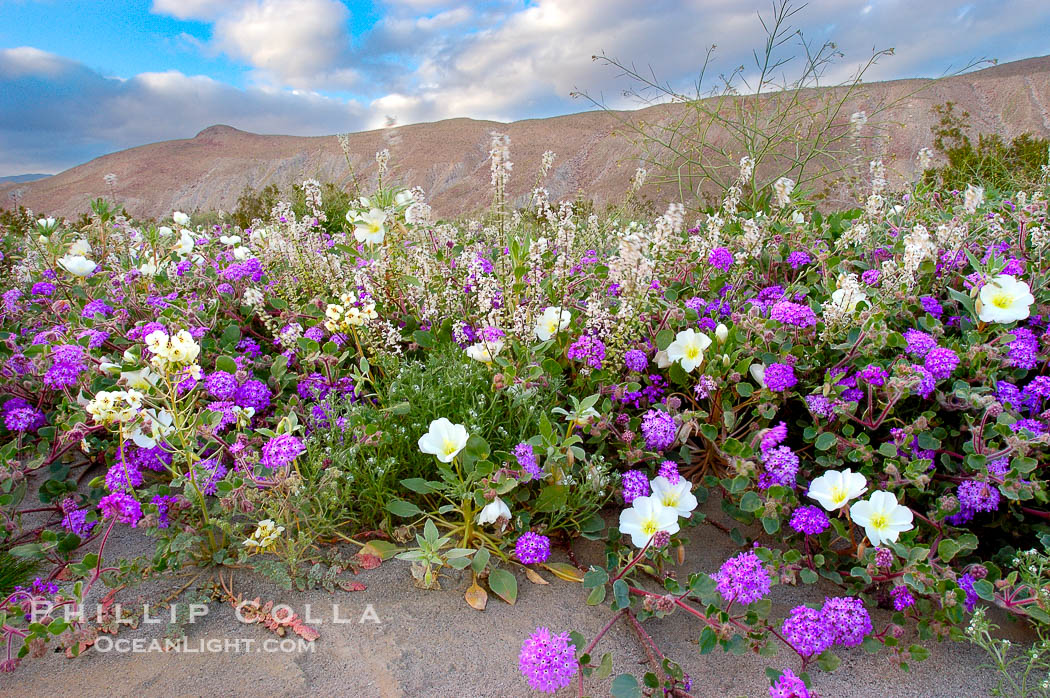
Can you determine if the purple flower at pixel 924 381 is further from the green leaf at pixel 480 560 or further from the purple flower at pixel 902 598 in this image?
the green leaf at pixel 480 560

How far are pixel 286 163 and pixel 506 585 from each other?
27.6 m

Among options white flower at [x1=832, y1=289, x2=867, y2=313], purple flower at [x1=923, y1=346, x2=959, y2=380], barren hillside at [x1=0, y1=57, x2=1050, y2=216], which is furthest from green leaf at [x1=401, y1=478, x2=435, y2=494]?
barren hillside at [x1=0, y1=57, x2=1050, y2=216]

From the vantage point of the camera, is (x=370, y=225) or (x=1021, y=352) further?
(x=370, y=225)

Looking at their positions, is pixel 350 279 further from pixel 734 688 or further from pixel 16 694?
pixel 734 688

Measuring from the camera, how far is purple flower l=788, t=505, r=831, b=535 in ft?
6.32

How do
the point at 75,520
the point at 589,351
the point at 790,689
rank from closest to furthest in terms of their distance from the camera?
the point at 790,689 → the point at 75,520 → the point at 589,351

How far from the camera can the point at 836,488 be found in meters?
1.90

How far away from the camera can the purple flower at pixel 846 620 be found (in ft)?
5.52

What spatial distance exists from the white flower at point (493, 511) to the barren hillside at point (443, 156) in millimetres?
18156

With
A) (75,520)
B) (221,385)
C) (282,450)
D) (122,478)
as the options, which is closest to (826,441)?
(282,450)

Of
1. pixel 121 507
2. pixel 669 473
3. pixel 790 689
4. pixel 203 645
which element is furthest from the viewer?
pixel 669 473

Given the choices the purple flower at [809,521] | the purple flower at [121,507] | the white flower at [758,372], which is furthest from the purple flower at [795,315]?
the purple flower at [121,507]

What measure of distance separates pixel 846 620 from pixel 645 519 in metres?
0.60

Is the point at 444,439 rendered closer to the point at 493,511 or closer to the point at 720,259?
the point at 493,511
